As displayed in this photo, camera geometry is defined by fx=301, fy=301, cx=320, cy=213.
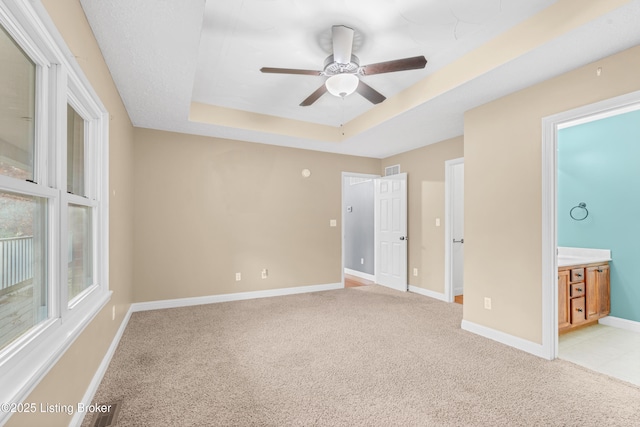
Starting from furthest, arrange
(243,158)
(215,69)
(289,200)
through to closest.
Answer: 1. (289,200)
2. (243,158)
3. (215,69)

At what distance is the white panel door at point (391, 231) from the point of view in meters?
5.36

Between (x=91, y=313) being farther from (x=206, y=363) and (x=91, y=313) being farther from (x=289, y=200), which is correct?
(x=289, y=200)

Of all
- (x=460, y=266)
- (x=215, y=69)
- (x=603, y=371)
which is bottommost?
(x=603, y=371)

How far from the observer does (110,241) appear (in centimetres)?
Result: 270

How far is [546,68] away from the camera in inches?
97.3

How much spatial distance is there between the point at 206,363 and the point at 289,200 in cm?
296

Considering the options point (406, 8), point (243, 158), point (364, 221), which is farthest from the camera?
point (364, 221)

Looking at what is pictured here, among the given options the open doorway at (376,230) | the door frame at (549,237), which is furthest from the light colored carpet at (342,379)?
the open doorway at (376,230)

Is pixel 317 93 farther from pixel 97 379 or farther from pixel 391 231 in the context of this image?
pixel 391 231

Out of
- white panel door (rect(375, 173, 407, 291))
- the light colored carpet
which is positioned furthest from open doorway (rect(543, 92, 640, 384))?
white panel door (rect(375, 173, 407, 291))

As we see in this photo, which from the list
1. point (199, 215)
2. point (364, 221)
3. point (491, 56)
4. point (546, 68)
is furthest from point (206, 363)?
point (364, 221)

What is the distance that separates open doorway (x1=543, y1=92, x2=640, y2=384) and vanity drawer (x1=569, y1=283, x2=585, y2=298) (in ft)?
0.70

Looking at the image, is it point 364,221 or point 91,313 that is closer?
point 91,313

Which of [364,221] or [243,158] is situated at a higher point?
[243,158]
